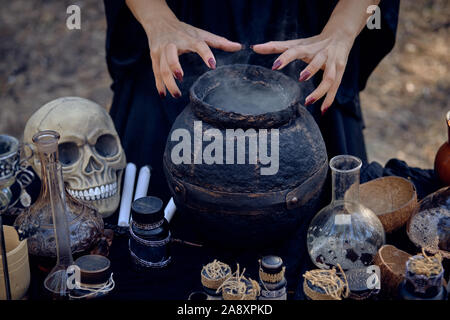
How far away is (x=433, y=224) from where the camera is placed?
1628mm

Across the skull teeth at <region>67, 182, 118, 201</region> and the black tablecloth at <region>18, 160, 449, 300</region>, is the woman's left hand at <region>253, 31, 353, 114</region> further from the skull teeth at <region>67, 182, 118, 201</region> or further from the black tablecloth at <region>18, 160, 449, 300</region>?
the skull teeth at <region>67, 182, 118, 201</region>

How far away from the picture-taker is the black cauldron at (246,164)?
4.94 ft

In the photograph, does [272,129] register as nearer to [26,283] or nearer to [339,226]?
[339,226]

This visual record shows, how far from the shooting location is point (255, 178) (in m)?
1.52

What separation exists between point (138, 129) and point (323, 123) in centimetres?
76

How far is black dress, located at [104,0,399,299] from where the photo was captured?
201 centimetres

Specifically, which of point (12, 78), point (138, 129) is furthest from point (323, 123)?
point (12, 78)

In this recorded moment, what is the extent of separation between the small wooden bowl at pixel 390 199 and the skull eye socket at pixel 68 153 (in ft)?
3.38

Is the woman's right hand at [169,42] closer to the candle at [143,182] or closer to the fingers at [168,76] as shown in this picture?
the fingers at [168,76]

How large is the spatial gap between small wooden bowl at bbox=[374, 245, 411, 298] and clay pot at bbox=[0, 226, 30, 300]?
954 millimetres

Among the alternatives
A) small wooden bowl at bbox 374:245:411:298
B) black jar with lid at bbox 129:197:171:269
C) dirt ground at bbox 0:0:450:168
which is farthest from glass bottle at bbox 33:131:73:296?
dirt ground at bbox 0:0:450:168

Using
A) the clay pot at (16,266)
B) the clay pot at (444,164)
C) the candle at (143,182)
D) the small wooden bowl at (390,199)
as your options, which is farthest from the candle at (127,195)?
the clay pot at (444,164)

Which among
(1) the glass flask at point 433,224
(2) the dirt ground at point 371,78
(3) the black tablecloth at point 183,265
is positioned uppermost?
(1) the glass flask at point 433,224

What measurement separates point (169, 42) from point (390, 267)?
0.98 metres
